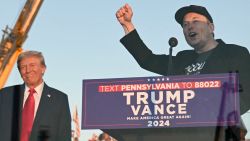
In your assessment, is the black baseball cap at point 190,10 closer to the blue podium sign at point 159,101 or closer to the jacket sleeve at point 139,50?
the jacket sleeve at point 139,50

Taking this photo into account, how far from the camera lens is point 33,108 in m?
19.5

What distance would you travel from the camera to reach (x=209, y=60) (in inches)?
1014

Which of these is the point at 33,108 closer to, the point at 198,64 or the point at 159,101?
the point at 159,101

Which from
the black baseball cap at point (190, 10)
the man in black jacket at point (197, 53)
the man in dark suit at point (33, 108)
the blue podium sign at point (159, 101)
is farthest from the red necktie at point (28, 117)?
the black baseball cap at point (190, 10)

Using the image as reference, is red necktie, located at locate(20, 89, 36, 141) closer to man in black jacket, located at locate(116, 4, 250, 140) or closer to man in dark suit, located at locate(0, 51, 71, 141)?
man in dark suit, located at locate(0, 51, 71, 141)

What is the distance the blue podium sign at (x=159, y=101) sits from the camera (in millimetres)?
23156

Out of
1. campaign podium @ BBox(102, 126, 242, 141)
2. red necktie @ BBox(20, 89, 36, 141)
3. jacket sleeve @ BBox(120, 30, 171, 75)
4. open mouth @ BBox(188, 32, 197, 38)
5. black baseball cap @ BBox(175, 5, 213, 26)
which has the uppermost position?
black baseball cap @ BBox(175, 5, 213, 26)

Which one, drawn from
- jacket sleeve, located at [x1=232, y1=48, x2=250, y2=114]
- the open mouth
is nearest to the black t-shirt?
the open mouth

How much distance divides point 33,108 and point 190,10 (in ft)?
34.2

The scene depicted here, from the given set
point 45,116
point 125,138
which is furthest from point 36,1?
point 125,138

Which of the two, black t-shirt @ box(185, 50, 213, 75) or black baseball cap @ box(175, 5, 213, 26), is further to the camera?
black baseball cap @ box(175, 5, 213, 26)

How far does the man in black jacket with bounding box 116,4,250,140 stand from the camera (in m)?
25.5

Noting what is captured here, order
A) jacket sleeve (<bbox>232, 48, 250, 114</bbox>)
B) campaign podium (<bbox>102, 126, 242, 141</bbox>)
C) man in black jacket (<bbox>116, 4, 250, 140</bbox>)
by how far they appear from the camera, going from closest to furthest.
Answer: campaign podium (<bbox>102, 126, 242, 141</bbox>) → jacket sleeve (<bbox>232, 48, 250, 114</bbox>) → man in black jacket (<bbox>116, 4, 250, 140</bbox>)

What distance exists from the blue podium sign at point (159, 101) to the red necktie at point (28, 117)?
4682 mm
